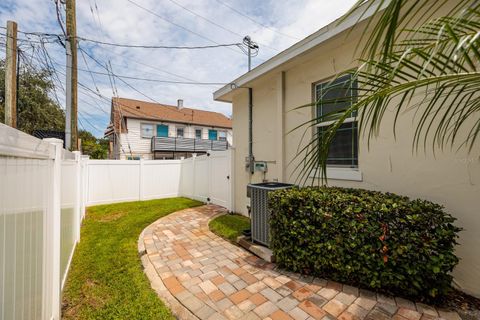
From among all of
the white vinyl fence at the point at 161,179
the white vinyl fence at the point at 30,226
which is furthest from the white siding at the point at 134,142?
the white vinyl fence at the point at 30,226

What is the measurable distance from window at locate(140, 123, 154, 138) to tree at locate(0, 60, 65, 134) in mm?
5990

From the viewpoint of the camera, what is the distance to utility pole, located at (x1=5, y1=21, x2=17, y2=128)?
20.5 ft

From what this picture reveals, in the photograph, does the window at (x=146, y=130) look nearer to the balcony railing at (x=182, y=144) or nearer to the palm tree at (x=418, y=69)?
the balcony railing at (x=182, y=144)

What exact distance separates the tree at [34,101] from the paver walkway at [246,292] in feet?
56.5

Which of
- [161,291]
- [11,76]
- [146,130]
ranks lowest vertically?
[161,291]

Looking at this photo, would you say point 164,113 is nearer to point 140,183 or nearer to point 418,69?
point 140,183

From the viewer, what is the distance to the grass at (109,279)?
232cm

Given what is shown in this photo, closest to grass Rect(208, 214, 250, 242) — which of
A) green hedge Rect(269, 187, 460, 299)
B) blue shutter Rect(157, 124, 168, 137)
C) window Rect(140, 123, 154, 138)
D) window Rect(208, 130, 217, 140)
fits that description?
green hedge Rect(269, 187, 460, 299)

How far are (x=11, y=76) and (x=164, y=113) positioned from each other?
13656 millimetres

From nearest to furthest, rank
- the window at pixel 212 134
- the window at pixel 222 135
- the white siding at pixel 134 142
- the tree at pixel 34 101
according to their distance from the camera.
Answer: the tree at pixel 34 101 < the white siding at pixel 134 142 < the window at pixel 212 134 < the window at pixel 222 135

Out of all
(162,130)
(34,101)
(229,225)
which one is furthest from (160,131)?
(229,225)

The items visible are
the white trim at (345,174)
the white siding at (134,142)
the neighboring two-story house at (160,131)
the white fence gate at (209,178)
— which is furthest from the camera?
the neighboring two-story house at (160,131)

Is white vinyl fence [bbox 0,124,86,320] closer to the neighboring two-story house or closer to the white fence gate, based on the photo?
the white fence gate

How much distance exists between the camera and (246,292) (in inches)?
102
